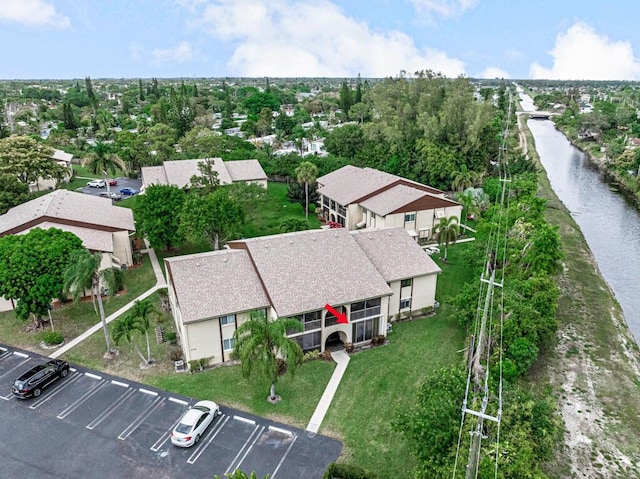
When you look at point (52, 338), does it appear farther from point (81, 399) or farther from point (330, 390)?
point (330, 390)

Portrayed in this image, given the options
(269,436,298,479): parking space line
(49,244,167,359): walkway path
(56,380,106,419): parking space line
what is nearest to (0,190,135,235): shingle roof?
(49,244,167,359): walkway path

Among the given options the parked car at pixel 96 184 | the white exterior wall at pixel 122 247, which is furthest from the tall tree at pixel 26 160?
the white exterior wall at pixel 122 247

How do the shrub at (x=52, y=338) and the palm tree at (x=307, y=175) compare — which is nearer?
the shrub at (x=52, y=338)

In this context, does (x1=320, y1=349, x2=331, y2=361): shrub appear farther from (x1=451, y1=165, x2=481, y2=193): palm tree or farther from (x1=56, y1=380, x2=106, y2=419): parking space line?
(x1=451, y1=165, x2=481, y2=193): palm tree

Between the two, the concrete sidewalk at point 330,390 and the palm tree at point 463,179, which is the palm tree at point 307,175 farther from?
the concrete sidewalk at point 330,390

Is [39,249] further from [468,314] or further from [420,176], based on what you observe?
[420,176]

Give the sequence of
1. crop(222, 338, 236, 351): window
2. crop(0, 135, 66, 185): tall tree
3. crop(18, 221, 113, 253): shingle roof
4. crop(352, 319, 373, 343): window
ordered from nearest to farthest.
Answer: crop(222, 338, 236, 351): window < crop(352, 319, 373, 343): window < crop(18, 221, 113, 253): shingle roof < crop(0, 135, 66, 185): tall tree

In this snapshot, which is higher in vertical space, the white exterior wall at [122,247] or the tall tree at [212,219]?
the tall tree at [212,219]

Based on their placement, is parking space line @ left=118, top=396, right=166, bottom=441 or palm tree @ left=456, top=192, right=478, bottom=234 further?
palm tree @ left=456, top=192, right=478, bottom=234
